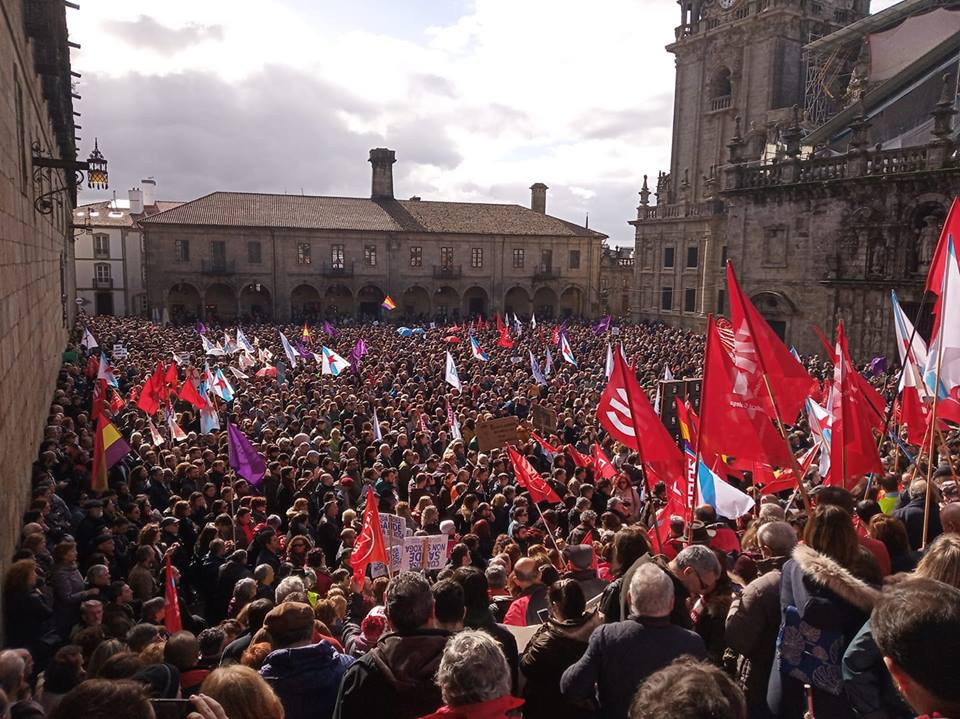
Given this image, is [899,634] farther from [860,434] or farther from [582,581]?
[860,434]

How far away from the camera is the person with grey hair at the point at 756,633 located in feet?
13.0

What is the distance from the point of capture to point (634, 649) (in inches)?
135

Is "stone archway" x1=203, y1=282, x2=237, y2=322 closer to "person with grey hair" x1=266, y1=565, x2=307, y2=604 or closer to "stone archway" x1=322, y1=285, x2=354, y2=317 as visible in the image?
"stone archway" x1=322, y1=285, x2=354, y2=317

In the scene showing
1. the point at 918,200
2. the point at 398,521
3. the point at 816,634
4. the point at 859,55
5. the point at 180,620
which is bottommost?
the point at 180,620

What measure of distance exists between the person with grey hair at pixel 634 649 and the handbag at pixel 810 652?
545 millimetres

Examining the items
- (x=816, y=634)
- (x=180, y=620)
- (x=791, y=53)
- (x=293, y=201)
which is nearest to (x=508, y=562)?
(x=180, y=620)

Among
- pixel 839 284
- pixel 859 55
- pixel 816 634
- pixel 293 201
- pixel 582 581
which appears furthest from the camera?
pixel 293 201

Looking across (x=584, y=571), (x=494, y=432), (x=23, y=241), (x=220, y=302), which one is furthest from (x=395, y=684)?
(x=220, y=302)

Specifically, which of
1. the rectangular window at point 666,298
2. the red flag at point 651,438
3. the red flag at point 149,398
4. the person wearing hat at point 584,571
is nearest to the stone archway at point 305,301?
the rectangular window at point 666,298

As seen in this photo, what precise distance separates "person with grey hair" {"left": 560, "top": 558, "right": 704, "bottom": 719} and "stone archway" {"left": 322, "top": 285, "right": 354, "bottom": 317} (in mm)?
49731

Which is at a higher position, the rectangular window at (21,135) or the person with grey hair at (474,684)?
the rectangular window at (21,135)

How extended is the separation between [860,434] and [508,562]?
169 inches

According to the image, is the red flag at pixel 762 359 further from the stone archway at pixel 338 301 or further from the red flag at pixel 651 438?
the stone archway at pixel 338 301

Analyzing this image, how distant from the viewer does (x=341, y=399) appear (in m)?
16.4
